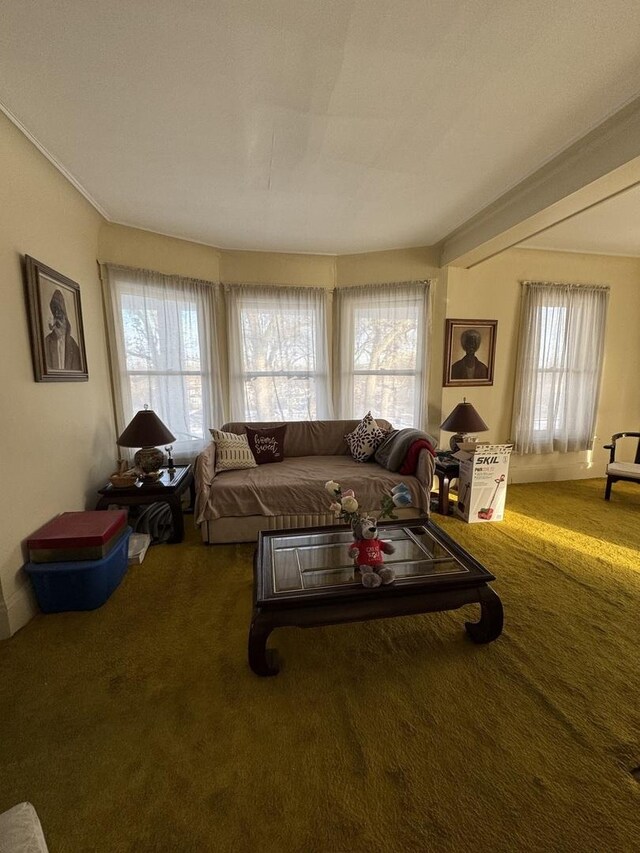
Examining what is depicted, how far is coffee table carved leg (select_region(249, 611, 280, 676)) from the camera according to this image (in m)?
1.52

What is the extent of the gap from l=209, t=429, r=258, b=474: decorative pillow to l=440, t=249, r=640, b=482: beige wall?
2.19 metres

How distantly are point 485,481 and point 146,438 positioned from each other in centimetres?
284

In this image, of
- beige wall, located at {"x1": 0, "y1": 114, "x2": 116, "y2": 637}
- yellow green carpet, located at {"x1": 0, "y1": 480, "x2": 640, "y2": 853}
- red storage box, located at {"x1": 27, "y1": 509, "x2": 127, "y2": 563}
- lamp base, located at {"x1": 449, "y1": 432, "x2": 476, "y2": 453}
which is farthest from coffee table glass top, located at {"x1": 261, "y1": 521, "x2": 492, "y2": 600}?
lamp base, located at {"x1": 449, "y1": 432, "x2": 476, "y2": 453}

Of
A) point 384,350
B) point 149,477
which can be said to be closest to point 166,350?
point 149,477

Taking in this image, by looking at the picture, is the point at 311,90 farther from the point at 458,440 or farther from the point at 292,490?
the point at 458,440

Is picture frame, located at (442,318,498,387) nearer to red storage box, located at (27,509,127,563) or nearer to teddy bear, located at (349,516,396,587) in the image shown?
teddy bear, located at (349,516,396,587)

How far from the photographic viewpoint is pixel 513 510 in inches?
135

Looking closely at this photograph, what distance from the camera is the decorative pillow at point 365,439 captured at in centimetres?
342

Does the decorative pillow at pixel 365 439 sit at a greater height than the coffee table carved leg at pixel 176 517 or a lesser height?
greater

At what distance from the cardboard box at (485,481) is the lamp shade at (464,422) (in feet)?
0.64

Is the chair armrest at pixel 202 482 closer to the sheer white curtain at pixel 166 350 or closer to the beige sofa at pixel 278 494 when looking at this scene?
A: the beige sofa at pixel 278 494

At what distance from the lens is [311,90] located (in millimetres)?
1649

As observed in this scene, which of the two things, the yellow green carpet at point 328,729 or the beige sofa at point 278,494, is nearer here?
the yellow green carpet at point 328,729

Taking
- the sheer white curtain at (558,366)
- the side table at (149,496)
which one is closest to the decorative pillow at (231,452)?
the side table at (149,496)
